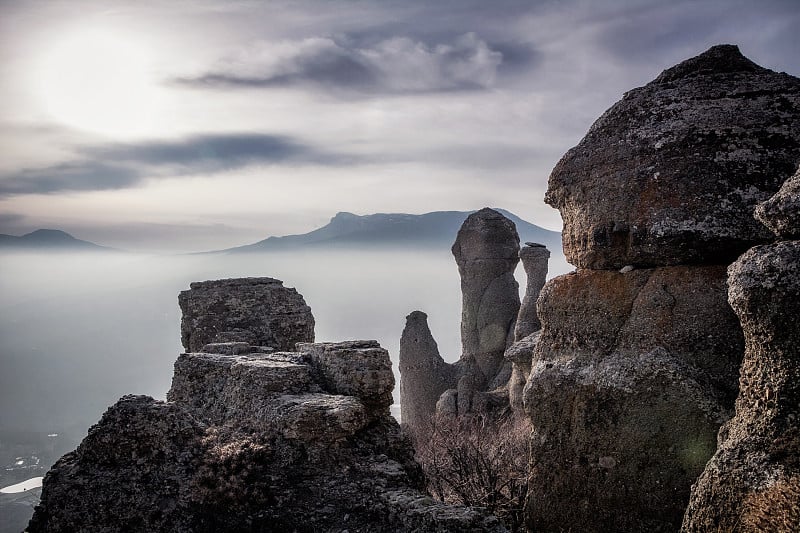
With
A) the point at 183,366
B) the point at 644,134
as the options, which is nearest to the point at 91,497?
the point at 183,366

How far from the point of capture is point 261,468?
5711 millimetres

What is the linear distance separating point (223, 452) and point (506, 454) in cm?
1082

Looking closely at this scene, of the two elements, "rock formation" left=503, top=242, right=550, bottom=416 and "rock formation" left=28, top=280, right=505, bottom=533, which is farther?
"rock formation" left=503, top=242, right=550, bottom=416

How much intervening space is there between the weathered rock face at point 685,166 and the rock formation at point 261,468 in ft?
9.40

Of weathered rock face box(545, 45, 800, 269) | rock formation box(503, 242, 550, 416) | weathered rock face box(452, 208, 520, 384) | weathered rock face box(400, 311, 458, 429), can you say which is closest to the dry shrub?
weathered rock face box(545, 45, 800, 269)

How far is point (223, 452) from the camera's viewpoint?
5785mm

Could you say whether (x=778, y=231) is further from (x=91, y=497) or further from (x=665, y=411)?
(x=91, y=497)

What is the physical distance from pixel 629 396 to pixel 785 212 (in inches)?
101

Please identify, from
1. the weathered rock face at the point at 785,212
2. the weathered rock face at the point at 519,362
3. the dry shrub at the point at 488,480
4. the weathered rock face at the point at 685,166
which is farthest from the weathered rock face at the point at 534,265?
the weathered rock face at the point at 785,212

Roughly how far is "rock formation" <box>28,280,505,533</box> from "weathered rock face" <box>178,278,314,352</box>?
697 centimetres

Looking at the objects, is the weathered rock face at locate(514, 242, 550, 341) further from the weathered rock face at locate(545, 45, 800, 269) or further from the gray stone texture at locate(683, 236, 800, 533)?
the gray stone texture at locate(683, 236, 800, 533)

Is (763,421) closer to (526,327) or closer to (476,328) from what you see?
(526,327)

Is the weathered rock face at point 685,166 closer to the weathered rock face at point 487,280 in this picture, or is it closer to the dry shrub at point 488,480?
the dry shrub at point 488,480

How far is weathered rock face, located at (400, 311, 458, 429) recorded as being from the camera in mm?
30469
